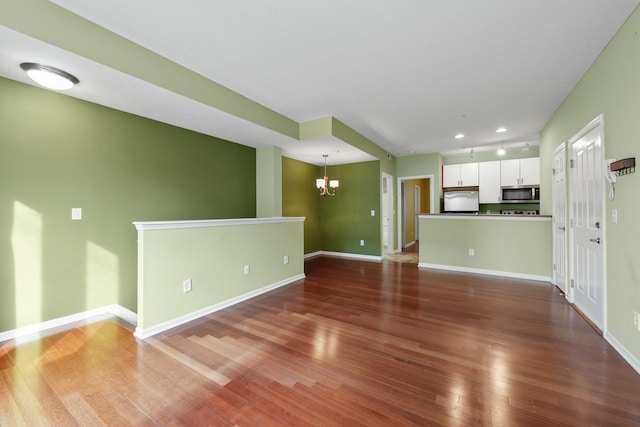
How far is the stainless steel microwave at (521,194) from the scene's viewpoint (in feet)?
19.1

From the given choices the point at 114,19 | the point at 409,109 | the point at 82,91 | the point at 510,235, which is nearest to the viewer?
the point at 114,19

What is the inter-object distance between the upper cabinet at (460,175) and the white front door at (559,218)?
259 cm

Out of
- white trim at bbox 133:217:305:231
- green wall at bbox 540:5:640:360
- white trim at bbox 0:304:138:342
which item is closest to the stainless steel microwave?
green wall at bbox 540:5:640:360

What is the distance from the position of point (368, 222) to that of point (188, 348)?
470 cm

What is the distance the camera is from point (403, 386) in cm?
176

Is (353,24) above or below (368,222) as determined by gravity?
above

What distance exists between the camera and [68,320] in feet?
9.08

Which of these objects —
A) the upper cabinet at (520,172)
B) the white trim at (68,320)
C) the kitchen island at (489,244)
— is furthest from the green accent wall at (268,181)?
the upper cabinet at (520,172)

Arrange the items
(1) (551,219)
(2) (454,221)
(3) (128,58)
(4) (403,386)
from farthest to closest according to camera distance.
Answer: (2) (454,221) < (1) (551,219) < (3) (128,58) < (4) (403,386)

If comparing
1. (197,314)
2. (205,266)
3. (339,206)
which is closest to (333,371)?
(197,314)

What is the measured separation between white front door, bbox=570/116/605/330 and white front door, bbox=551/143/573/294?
1.05 feet

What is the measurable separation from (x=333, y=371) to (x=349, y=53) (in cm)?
272

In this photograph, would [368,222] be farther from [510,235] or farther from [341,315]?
[341,315]

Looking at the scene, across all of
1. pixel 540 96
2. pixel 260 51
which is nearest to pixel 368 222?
pixel 540 96
